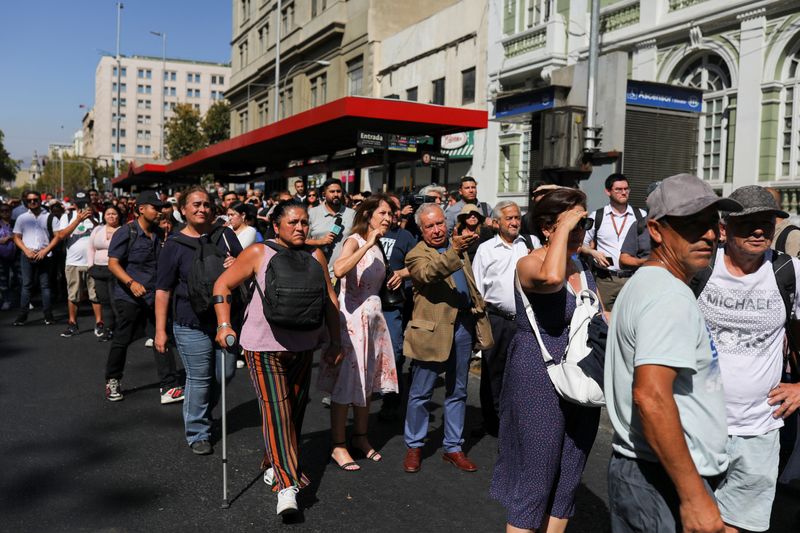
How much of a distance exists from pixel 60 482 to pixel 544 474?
3.27 metres

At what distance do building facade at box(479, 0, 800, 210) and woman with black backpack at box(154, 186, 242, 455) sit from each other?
7699mm

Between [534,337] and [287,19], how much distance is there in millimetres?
47506

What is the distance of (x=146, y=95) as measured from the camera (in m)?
128

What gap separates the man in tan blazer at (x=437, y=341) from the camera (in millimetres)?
4805

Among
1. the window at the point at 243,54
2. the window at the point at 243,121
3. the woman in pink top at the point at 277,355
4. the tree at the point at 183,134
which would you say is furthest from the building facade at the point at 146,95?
the woman in pink top at the point at 277,355

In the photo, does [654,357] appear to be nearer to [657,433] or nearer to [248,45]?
[657,433]

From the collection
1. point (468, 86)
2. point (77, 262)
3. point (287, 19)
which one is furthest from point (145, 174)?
point (77, 262)

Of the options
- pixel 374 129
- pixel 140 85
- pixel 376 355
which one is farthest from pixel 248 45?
pixel 140 85

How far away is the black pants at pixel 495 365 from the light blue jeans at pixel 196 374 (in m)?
2.00

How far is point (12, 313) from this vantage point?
11.8 meters

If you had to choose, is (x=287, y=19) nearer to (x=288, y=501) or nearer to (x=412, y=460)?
(x=412, y=460)

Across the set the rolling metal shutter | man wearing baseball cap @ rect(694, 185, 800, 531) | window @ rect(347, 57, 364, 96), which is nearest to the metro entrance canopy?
the rolling metal shutter

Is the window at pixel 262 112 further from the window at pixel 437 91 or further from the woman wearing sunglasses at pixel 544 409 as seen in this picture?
the woman wearing sunglasses at pixel 544 409

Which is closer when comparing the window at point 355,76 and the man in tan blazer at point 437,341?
the man in tan blazer at point 437,341
